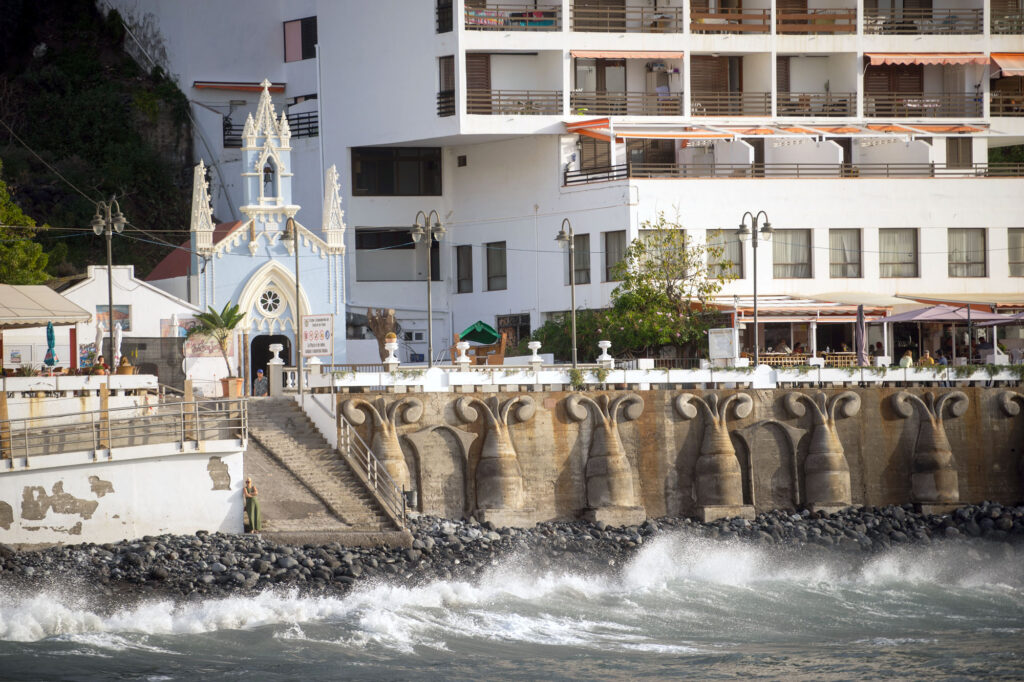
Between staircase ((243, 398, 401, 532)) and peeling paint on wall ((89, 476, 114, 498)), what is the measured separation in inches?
121

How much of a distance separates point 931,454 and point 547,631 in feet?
48.3

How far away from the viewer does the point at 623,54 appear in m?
52.2

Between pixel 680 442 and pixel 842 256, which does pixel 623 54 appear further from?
pixel 680 442

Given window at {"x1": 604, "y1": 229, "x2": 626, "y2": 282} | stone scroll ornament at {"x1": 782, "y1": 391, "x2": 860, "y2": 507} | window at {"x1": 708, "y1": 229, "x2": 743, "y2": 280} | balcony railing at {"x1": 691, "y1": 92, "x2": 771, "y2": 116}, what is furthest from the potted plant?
balcony railing at {"x1": 691, "y1": 92, "x2": 771, "y2": 116}

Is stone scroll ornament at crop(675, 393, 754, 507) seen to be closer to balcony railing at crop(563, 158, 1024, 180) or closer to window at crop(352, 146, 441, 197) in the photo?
balcony railing at crop(563, 158, 1024, 180)

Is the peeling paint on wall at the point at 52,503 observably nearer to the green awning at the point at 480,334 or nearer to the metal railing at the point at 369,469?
the metal railing at the point at 369,469

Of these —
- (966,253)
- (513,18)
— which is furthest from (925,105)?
(513,18)

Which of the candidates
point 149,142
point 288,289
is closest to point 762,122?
point 288,289

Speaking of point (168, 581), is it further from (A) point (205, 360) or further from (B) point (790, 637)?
(A) point (205, 360)

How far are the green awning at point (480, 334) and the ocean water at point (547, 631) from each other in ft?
48.6

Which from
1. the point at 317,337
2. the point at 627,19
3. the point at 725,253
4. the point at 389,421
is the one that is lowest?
the point at 389,421

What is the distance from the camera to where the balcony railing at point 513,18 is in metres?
51.9

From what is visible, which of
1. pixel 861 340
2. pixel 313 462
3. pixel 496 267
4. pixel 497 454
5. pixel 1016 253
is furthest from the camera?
pixel 496 267

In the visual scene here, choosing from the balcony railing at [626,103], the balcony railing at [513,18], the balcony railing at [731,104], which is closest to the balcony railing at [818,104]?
the balcony railing at [731,104]
